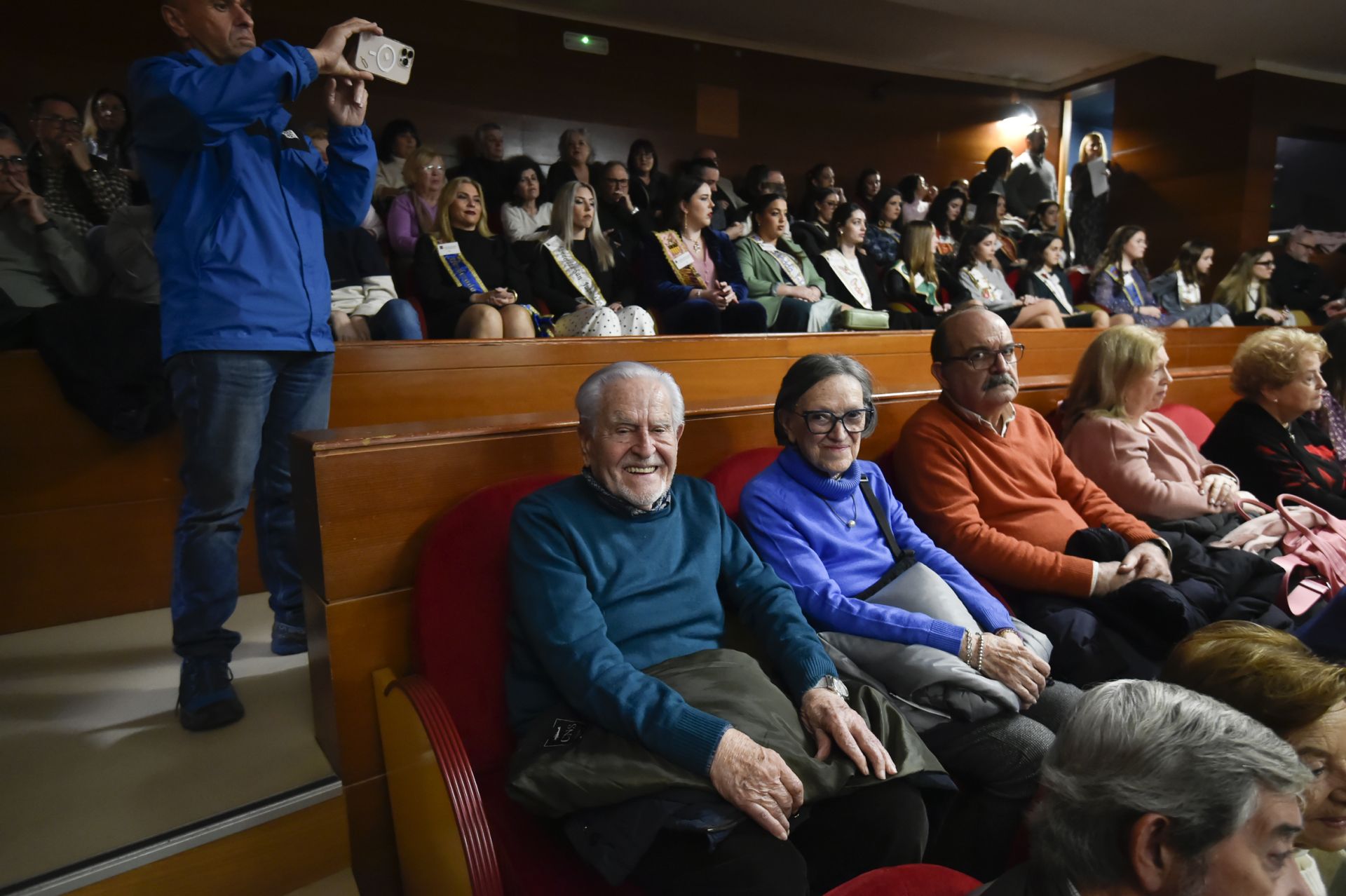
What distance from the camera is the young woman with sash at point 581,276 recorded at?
333 cm

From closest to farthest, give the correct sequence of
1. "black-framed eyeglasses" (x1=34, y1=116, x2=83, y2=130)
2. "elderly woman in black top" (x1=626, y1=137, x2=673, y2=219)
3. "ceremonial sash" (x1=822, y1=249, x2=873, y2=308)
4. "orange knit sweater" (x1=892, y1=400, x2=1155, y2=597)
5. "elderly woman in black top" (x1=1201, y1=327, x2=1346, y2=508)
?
"orange knit sweater" (x1=892, y1=400, x2=1155, y2=597) → "elderly woman in black top" (x1=1201, y1=327, x2=1346, y2=508) → "black-framed eyeglasses" (x1=34, y1=116, x2=83, y2=130) → "ceremonial sash" (x1=822, y1=249, x2=873, y2=308) → "elderly woman in black top" (x1=626, y1=137, x2=673, y2=219)

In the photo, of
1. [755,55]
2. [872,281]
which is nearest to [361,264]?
[872,281]

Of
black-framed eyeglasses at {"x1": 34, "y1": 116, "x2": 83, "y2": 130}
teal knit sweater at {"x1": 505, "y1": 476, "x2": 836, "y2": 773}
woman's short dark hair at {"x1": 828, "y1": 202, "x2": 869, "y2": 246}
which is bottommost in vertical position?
teal knit sweater at {"x1": 505, "y1": 476, "x2": 836, "y2": 773}

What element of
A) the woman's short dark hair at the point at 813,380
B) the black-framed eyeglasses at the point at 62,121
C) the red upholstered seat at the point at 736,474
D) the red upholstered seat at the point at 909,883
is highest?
the black-framed eyeglasses at the point at 62,121

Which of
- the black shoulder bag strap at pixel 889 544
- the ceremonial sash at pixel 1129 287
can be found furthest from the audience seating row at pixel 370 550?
the ceremonial sash at pixel 1129 287

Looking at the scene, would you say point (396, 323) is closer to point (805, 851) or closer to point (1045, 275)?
point (805, 851)

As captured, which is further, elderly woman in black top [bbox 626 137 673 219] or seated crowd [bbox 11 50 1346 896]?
elderly woman in black top [bbox 626 137 673 219]

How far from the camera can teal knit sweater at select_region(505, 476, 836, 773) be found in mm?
1091

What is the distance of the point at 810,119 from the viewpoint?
6699 millimetres

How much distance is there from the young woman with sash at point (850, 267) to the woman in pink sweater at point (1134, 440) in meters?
2.34

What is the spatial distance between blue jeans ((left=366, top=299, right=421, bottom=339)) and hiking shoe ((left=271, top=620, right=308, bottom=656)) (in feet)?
4.30

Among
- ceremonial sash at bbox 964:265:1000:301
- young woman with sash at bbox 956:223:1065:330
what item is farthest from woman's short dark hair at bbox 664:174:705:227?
ceremonial sash at bbox 964:265:1000:301

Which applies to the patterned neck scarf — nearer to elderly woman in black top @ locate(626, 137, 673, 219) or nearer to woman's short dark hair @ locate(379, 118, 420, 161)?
woman's short dark hair @ locate(379, 118, 420, 161)

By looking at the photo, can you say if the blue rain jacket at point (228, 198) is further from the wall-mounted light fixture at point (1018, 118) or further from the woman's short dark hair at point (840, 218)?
the wall-mounted light fixture at point (1018, 118)
